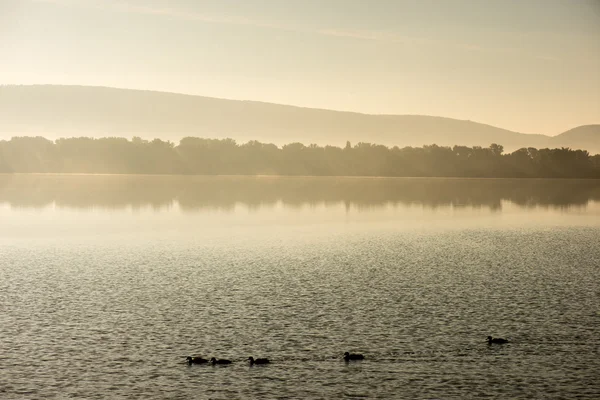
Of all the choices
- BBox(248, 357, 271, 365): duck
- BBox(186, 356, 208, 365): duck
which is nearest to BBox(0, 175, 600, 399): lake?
BBox(248, 357, 271, 365): duck

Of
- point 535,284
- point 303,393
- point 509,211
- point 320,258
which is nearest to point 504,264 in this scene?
point 535,284

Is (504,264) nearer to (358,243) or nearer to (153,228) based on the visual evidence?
(358,243)

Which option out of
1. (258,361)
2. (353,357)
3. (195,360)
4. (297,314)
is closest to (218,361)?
(195,360)

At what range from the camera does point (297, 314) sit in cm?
5703

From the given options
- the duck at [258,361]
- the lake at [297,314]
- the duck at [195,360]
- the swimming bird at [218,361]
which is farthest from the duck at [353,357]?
the duck at [195,360]

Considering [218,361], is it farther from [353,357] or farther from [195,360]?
[353,357]

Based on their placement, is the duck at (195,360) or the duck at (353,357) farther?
the duck at (353,357)

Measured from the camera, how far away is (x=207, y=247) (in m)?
101

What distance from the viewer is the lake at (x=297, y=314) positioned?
4191 cm

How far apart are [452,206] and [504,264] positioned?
354 ft

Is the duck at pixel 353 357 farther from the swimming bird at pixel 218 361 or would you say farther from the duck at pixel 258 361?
the swimming bird at pixel 218 361

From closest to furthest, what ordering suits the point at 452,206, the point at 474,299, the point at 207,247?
the point at 474,299, the point at 207,247, the point at 452,206

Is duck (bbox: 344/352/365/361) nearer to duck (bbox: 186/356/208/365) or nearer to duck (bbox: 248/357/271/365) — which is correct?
duck (bbox: 248/357/271/365)

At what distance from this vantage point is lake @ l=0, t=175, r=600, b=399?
4191 cm
